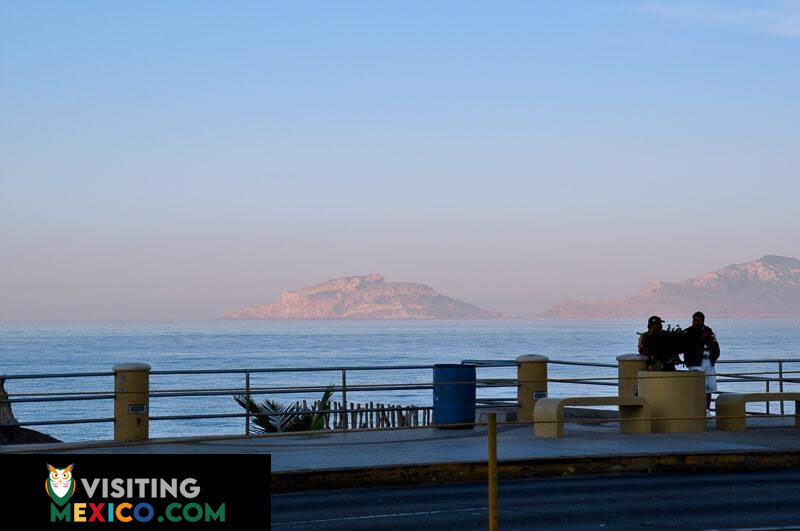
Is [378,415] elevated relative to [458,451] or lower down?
lower down

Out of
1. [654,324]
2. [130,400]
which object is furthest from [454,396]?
[130,400]

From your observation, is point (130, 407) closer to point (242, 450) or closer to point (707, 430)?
point (242, 450)

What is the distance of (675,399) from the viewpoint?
66.7ft

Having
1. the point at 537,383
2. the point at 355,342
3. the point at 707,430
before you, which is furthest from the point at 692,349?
the point at 355,342

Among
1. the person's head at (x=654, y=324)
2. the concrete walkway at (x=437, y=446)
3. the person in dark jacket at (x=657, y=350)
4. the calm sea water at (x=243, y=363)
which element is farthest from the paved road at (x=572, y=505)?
the calm sea water at (x=243, y=363)

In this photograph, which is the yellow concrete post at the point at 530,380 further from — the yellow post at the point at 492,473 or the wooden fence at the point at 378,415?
the yellow post at the point at 492,473

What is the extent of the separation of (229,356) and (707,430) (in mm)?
126131

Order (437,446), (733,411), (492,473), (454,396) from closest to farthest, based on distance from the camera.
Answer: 1. (492,473)
2. (437,446)
3. (454,396)
4. (733,411)

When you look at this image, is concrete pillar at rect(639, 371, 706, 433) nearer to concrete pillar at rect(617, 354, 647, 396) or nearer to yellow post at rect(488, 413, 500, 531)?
concrete pillar at rect(617, 354, 647, 396)

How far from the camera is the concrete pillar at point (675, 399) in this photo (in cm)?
2020

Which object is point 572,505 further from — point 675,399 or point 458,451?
point 675,399

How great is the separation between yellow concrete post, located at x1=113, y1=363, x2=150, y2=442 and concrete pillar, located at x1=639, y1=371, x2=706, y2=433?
26.7 ft

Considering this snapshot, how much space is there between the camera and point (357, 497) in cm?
1433

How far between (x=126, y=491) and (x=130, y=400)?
13.5 meters
